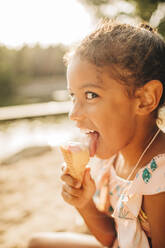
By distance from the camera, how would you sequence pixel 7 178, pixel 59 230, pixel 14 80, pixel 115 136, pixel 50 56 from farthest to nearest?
1. pixel 50 56
2. pixel 14 80
3. pixel 7 178
4. pixel 59 230
5. pixel 115 136

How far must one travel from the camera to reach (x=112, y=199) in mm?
1893

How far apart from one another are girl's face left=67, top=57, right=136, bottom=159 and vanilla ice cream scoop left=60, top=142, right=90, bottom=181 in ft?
0.20

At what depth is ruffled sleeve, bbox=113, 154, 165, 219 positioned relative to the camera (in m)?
1.39

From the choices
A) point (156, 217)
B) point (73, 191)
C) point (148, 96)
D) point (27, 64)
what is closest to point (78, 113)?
point (148, 96)

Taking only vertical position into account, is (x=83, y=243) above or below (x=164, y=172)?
below

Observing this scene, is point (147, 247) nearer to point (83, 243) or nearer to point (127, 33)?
point (83, 243)

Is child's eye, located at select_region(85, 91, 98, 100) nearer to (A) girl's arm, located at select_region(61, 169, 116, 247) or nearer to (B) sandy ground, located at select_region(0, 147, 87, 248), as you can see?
(A) girl's arm, located at select_region(61, 169, 116, 247)

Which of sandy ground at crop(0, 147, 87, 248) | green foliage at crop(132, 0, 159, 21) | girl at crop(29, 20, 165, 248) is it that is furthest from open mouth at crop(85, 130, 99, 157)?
green foliage at crop(132, 0, 159, 21)

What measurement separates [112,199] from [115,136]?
556 millimetres

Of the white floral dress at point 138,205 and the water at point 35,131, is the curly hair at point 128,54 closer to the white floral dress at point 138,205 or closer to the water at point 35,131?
the white floral dress at point 138,205

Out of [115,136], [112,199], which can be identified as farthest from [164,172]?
[112,199]

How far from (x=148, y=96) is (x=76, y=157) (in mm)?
547

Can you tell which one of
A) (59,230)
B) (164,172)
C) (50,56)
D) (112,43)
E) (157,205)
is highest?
(50,56)

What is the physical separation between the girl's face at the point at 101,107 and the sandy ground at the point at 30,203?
3.90 feet
